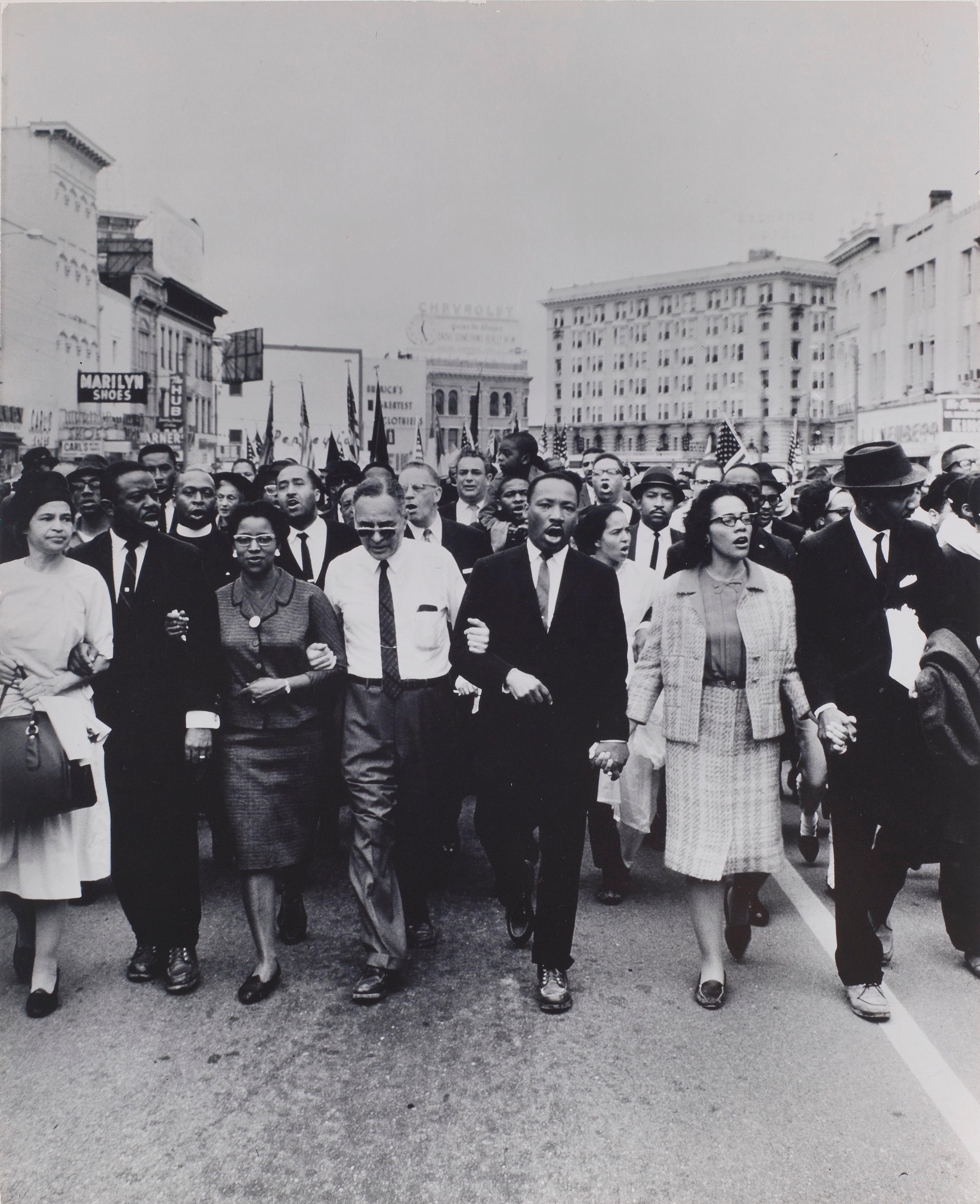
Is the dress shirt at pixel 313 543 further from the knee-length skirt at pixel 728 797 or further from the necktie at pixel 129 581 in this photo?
the knee-length skirt at pixel 728 797

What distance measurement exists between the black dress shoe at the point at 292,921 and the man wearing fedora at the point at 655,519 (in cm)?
321

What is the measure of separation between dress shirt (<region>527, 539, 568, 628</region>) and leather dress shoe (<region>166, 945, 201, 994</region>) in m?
2.07

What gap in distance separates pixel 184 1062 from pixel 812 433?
10930cm

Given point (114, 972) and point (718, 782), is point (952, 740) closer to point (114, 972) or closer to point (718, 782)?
point (718, 782)

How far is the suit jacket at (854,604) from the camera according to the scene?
14.4 feet

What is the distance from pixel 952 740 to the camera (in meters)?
4.38

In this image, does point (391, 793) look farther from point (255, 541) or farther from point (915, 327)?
point (915, 327)

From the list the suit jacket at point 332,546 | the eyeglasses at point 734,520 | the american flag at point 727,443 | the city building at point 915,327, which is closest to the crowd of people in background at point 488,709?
the eyeglasses at point 734,520

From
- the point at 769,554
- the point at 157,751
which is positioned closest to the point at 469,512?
the point at 769,554

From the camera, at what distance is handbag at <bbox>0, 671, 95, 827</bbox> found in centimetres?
427

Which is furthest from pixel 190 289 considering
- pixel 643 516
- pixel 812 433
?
pixel 812 433

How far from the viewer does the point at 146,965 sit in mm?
4688

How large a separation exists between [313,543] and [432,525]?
2.62ft

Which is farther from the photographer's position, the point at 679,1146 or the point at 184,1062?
the point at 184,1062
